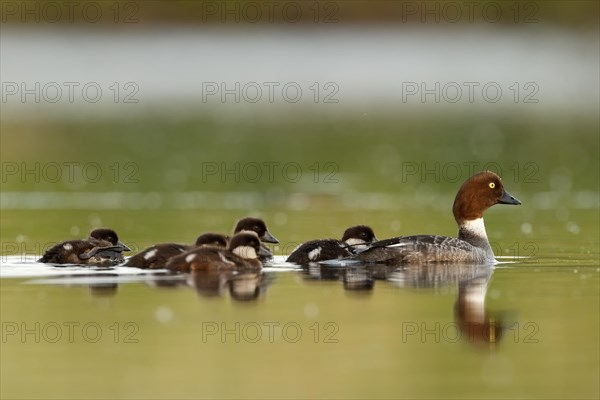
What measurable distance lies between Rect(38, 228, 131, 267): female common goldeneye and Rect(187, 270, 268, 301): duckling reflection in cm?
83

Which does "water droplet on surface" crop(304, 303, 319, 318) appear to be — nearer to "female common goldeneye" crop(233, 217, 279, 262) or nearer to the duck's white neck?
"female common goldeneye" crop(233, 217, 279, 262)

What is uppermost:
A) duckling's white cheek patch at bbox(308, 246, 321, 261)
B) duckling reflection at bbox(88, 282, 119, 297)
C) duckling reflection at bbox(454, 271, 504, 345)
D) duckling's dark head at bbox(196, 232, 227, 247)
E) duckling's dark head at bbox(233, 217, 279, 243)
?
duckling's dark head at bbox(233, 217, 279, 243)

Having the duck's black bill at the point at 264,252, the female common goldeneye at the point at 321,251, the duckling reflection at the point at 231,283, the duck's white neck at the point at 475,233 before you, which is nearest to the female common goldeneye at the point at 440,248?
the duck's white neck at the point at 475,233

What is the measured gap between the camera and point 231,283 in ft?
31.1

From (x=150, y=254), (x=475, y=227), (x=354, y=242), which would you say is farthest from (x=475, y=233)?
(x=150, y=254)

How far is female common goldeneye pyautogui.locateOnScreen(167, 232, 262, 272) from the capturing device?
9914 mm

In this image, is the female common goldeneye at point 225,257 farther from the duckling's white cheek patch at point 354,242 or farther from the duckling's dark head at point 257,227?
the duckling's white cheek patch at point 354,242

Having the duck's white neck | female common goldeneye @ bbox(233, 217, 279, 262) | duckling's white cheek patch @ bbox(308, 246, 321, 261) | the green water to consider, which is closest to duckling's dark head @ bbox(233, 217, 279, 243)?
female common goldeneye @ bbox(233, 217, 279, 262)

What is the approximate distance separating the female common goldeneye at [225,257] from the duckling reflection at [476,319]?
1.65m

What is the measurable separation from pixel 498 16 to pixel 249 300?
23.9m

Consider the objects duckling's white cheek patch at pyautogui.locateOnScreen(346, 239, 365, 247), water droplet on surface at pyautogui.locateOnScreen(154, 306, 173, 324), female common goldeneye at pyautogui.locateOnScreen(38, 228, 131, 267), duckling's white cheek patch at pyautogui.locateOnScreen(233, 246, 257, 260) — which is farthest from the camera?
duckling's white cheek patch at pyautogui.locateOnScreen(346, 239, 365, 247)

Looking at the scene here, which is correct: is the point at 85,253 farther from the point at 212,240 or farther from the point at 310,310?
the point at 310,310

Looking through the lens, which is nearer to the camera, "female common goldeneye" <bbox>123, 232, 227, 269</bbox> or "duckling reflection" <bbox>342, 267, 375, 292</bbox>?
"duckling reflection" <bbox>342, 267, 375, 292</bbox>

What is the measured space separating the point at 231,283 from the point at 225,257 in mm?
593
